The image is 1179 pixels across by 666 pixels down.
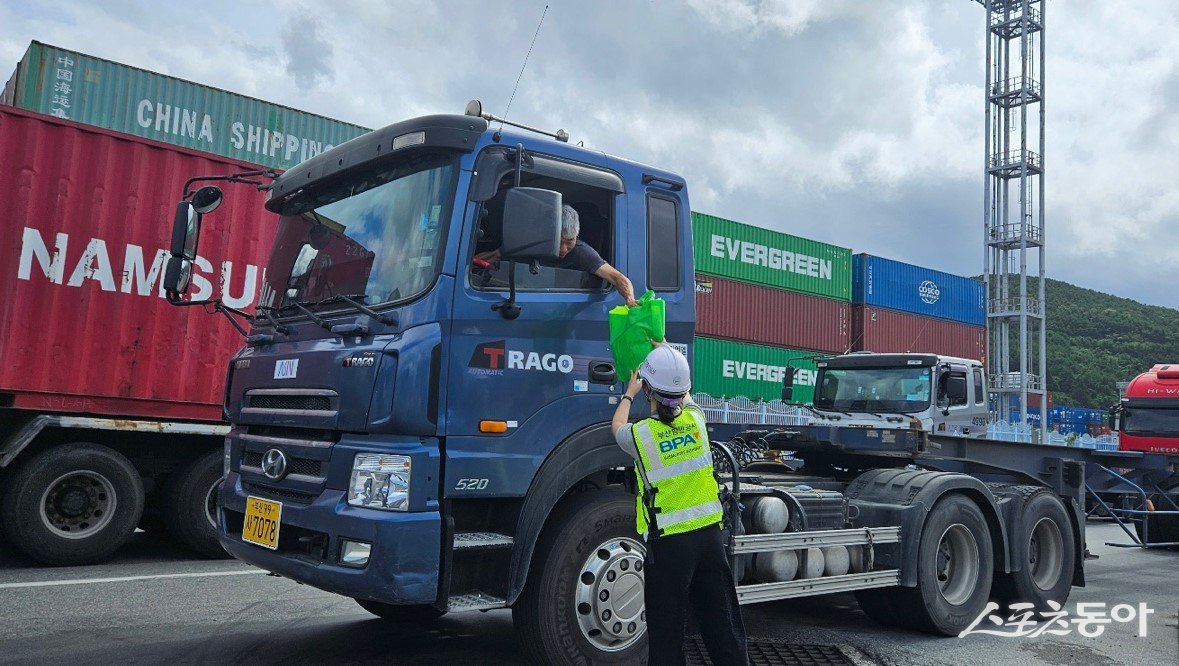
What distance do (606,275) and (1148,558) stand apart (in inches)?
394

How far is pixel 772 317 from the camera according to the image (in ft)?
87.8

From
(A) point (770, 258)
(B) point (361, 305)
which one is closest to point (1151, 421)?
(B) point (361, 305)

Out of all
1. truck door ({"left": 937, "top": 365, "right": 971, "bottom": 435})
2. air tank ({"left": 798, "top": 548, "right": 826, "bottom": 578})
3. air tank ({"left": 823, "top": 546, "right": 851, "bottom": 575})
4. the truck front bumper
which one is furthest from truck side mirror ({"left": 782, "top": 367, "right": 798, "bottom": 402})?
the truck front bumper

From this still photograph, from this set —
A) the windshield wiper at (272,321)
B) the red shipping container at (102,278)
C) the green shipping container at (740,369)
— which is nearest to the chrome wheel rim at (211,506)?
the red shipping container at (102,278)

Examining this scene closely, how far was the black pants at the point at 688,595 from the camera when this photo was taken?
12.0 feet

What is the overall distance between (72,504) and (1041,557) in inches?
297

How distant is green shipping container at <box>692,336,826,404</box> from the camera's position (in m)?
24.5

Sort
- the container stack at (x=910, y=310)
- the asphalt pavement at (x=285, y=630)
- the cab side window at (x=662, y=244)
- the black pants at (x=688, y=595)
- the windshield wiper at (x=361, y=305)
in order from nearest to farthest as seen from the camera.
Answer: the black pants at (x=688, y=595) < the windshield wiper at (x=361, y=305) < the cab side window at (x=662, y=244) < the asphalt pavement at (x=285, y=630) < the container stack at (x=910, y=310)

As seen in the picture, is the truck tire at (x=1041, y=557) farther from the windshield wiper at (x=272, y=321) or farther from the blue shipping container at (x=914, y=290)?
the blue shipping container at (x=914, y=290)

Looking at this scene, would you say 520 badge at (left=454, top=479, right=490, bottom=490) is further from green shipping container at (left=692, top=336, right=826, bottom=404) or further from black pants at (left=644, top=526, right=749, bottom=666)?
green shipping container at (left=692, top=336, right=826, bottom=404)

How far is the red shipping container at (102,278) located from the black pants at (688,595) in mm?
4788

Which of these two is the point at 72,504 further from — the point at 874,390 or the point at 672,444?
the point at 874,390

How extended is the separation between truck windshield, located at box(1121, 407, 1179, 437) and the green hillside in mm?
50982

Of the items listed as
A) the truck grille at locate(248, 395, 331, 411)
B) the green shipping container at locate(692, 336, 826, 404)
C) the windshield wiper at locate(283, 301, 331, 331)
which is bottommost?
the truck grille at locate(248, 395, 331, 411)
